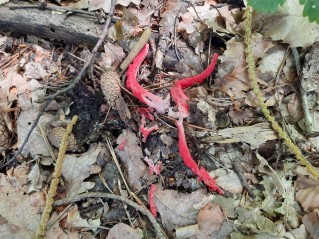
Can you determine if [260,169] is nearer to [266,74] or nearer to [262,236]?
[262,236]

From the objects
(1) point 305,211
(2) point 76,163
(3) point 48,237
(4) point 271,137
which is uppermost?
(4) point 271,137

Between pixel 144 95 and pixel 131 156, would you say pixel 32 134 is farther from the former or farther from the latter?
pixel 144 95

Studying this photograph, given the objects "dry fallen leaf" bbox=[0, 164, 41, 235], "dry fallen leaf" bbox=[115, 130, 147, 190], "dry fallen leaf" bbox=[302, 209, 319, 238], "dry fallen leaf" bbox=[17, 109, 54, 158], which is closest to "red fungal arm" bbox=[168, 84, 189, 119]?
"dry fallen leaf" bbox=[115, 130, 147, 190]

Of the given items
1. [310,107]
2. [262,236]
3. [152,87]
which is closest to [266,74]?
[310,107]

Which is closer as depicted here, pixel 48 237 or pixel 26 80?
pixel 48 237

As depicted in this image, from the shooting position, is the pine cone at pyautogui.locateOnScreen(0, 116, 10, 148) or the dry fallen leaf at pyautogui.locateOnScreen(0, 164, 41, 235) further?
the pine cone at pyautogui.locateOnScreen(0, 116, 10, 148)

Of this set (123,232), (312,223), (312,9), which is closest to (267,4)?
(312,9)

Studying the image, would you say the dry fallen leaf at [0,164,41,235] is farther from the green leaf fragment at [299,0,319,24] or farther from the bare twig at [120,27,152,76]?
the green leaf fragment at [299,0,319,24]
